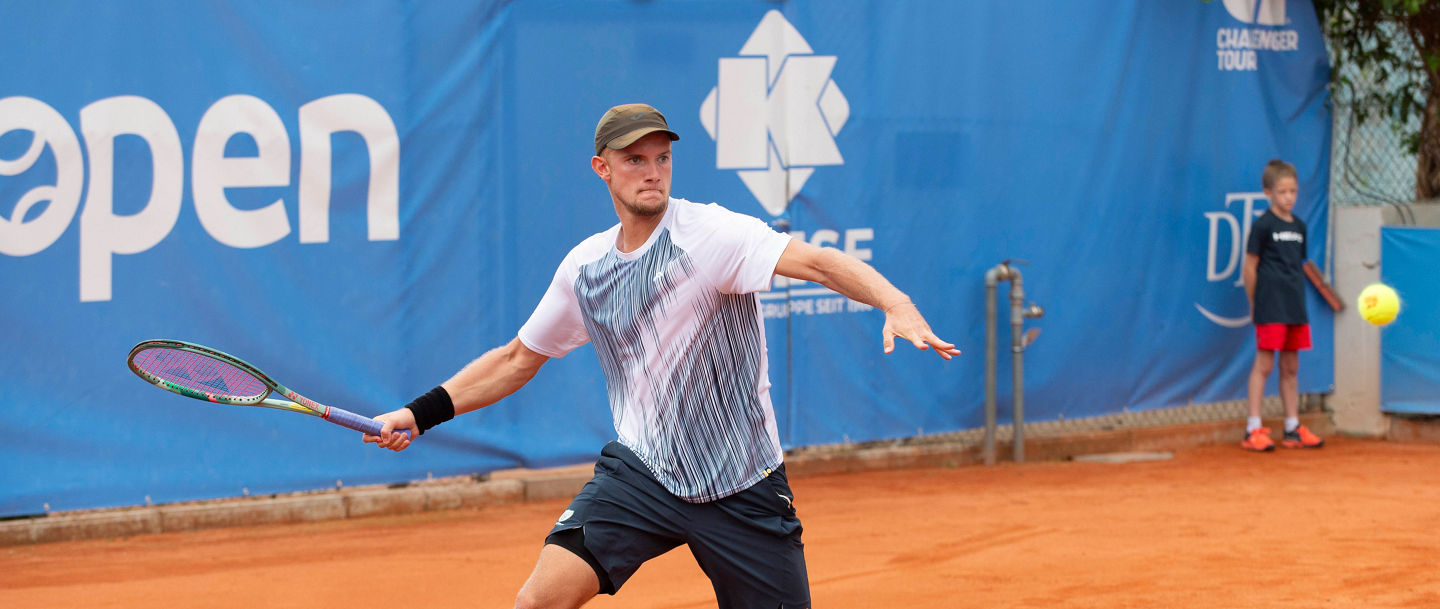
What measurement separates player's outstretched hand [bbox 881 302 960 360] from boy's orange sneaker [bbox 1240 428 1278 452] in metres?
6.71

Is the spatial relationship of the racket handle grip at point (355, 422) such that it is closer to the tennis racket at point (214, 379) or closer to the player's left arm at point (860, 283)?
the tennis racket at point (214, 379)

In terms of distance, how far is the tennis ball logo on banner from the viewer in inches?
363

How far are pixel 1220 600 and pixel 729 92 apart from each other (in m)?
3.78

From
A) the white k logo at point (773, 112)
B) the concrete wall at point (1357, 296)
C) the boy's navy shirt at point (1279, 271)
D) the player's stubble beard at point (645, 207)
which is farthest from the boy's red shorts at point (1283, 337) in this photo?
the player's stubble beard at point (645, 207)

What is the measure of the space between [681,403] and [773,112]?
172 inches

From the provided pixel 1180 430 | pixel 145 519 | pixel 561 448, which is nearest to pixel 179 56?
pixel 145 519

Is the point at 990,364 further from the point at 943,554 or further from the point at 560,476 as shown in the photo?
the point at 560,476

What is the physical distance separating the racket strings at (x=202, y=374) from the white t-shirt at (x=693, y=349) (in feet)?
3.61

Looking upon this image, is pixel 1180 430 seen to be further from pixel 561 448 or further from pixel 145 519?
pixel 145 519

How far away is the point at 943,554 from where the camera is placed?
247 inches

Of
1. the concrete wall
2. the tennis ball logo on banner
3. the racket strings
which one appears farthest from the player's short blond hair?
the racket strings

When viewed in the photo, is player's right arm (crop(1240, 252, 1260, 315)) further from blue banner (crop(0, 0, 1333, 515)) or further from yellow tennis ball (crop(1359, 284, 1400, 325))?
yellow tennis ball (crop(1359, 284, 1400, 325))

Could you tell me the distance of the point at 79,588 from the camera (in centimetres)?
573

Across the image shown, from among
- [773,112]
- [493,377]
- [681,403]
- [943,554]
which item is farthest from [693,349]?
[773,112]
